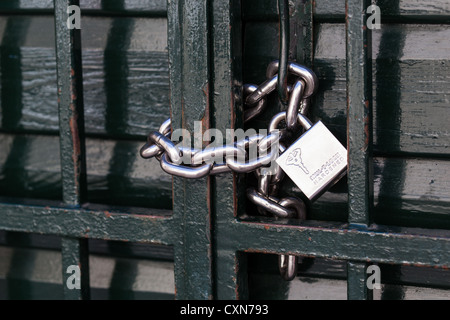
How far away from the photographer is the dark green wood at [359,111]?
936mm

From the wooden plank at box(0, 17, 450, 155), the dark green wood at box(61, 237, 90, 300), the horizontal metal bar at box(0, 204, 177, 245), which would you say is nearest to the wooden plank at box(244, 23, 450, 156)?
the wooden plank at box(0, 17, 450, 155)

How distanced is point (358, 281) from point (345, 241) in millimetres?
71

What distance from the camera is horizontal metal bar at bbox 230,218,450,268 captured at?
935mm

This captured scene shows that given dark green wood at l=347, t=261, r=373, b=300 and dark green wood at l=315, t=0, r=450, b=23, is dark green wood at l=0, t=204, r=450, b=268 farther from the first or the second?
dark green wood at l=315, t=0, r=450, b=23

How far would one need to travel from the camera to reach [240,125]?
104cm

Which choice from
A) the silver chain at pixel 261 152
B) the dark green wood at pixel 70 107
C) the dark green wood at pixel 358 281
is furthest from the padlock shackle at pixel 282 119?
the dark green wood at pixel 70 107

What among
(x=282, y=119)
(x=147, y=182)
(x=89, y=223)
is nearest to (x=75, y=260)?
(x=89, y=223)

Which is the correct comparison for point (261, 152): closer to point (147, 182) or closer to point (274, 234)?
point (274, 234)

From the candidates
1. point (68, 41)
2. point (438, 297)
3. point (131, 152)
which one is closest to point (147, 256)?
point (131, 152)

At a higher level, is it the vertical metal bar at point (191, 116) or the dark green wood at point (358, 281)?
the vertical metal bar at point (191, 116)

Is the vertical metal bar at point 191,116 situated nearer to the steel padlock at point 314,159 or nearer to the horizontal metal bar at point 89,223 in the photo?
the horizontal metal bar at point 89,223

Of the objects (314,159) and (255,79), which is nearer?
(314,159)

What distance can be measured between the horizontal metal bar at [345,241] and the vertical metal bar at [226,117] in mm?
22

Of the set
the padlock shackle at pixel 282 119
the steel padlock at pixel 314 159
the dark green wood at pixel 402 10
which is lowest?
the steel padlock at pixel 314 159
